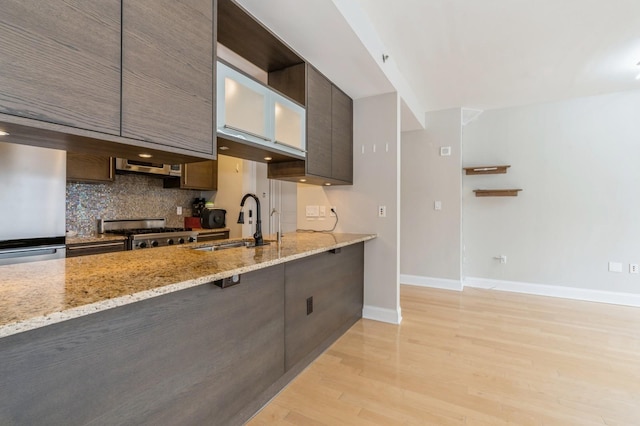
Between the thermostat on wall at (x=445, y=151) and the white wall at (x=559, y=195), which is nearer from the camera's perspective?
the white wall at (x=559, y=195)

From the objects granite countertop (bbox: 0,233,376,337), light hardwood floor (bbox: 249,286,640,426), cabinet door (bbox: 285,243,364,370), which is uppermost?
granite countertop (bbox: 0,233,376,337)

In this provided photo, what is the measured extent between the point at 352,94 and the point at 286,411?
9.52 feet

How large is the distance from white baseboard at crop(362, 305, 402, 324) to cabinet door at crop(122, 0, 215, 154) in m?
2.42

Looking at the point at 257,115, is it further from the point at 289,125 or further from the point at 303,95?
the point at 303,95

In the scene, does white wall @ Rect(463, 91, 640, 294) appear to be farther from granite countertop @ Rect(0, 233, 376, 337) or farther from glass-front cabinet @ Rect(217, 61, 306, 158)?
granite countertop @ Rect(0, 233, 376, 337)

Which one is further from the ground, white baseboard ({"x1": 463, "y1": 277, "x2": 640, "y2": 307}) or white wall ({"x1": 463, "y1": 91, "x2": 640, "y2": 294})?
white wall ({"x1": 463, "y1": 91, "x2": 640, "y2": 294})

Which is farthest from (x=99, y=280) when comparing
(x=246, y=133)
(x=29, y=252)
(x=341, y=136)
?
(x=341, y=136)

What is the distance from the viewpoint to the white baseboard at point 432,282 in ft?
14.3

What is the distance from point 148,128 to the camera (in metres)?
1.28

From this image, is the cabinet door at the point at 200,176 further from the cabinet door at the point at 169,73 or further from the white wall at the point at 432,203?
the white wall at the point at 432,203

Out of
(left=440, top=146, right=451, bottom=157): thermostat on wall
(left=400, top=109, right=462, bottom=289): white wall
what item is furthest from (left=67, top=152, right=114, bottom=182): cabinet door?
(left=440, top=146, right=451, bottom=157): thermostat on wall

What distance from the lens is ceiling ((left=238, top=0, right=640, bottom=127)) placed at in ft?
6.84

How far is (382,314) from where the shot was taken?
3162 millimetres

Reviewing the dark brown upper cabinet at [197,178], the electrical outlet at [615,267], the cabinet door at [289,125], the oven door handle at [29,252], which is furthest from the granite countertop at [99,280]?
the electrical outlet at [615,267]
